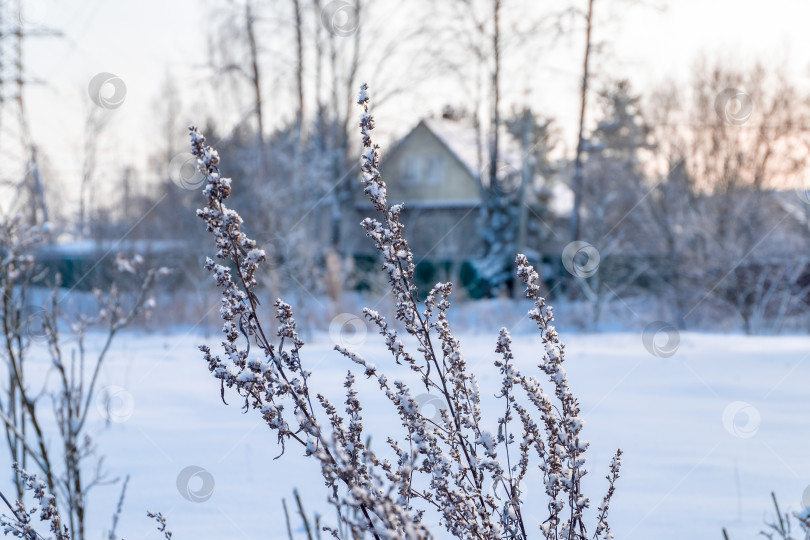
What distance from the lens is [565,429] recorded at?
5.30 ft

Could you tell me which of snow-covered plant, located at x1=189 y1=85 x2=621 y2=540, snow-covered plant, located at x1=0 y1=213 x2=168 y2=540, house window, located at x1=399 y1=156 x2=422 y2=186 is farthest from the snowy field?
house window, located at x1=399 y1=156 x2=422 y2=186

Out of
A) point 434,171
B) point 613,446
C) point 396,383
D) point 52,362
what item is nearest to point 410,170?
point 434,171

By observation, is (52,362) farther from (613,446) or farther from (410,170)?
(410,170)

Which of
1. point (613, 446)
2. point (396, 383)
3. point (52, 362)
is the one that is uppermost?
point (396, 383)

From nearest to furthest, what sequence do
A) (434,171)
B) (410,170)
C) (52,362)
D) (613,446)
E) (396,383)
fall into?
(396,383) < (52,362) < (613,446) < (434,171) < (410,170)

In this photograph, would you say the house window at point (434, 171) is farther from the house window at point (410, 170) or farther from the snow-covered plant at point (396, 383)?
the snow-covered plant at point (396, 383)

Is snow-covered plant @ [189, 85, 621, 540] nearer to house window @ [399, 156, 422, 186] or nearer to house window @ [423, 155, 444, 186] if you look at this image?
house window @ [423, 155, 444, 186]

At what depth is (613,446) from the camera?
3783 millimetres

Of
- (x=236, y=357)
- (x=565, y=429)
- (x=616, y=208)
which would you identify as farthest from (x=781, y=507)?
(x=616, y=208)

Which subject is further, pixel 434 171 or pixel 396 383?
pixel 434 171

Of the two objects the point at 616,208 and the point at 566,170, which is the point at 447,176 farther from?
the point at 616,208

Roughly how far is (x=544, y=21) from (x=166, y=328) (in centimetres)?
1003

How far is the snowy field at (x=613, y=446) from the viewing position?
3.02m

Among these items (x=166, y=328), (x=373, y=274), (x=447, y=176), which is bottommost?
(x=166, y=328)
